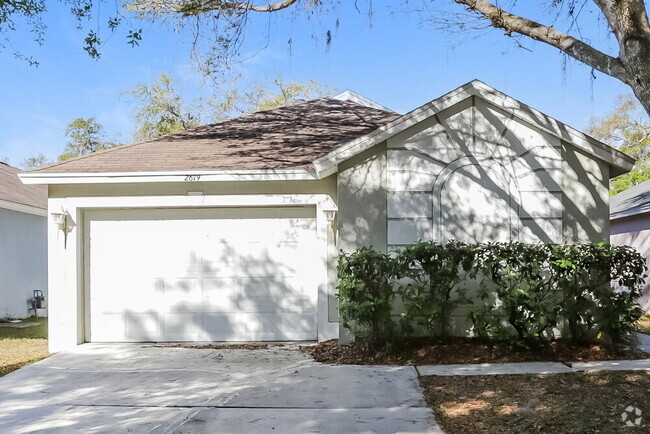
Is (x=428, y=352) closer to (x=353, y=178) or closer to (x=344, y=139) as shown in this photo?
(x=353, y=178)

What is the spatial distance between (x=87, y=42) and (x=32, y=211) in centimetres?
794

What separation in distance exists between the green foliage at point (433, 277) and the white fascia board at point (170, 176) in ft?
6.68

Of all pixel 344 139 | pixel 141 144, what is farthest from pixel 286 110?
pixel 141 144

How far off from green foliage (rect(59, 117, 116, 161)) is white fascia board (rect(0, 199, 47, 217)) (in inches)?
888

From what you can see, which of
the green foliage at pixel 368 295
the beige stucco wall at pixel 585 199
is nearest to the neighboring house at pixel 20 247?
the green foliage at pixel 368 295

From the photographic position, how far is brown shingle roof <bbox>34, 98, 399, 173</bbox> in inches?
346

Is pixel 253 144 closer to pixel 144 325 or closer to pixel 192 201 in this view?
pixel 192 201

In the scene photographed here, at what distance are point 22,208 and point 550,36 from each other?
13.1 metres

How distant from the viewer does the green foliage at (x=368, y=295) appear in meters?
7.36

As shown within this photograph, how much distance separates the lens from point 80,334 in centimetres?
882

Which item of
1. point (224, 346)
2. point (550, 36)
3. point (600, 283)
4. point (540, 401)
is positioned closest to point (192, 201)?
point (224, 346)

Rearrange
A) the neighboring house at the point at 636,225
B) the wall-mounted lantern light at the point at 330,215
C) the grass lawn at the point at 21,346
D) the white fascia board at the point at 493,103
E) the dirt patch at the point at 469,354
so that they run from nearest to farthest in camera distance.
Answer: the dirt patch at the point at 469,354
the grass lawn at the point at 21,346
the white fascia board at the point at 493,103
the wall-mounted lantern light at the point at 330,215
the neighboring house at the point at 636,225

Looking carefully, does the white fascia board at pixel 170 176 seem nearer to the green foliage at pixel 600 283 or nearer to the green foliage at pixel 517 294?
the green foliage at pixel 517 294

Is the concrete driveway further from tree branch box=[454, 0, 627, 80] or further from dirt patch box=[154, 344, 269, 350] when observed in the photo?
tree branch box=[454, 0, 627, 80]
